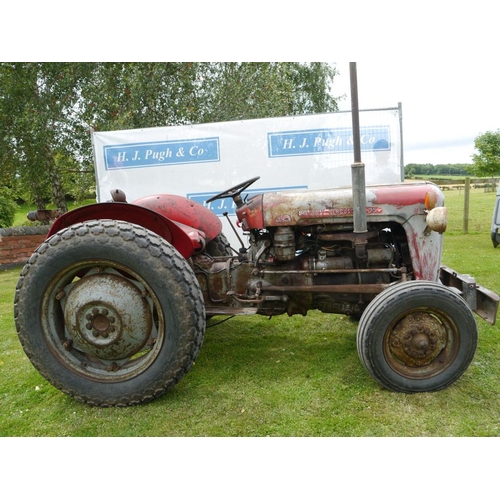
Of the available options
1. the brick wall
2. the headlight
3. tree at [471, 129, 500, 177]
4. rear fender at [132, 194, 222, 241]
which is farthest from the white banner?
tree at [471, 129, 500, 177]

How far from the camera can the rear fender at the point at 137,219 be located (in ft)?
8.88

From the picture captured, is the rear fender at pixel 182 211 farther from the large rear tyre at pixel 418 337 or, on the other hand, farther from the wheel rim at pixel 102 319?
the large rear tyre at pixel 418 337

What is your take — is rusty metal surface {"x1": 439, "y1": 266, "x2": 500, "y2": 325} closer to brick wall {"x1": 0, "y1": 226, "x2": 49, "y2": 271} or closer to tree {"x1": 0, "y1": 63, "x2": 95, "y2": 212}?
brick wall {"x1": 0, "y1": 226, "x2": 49, "y2": 271}

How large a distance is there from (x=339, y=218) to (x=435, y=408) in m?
1.30

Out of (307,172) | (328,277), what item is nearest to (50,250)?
(328,277)

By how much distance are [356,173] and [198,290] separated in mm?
1189

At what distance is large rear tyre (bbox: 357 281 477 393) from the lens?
250 centimetres

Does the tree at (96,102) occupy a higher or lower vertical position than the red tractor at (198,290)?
higher

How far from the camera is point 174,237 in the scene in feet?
9.08

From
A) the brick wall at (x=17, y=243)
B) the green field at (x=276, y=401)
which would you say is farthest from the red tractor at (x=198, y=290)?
the brick wall at (x=17, y=243)

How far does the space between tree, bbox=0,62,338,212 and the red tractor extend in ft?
19.2

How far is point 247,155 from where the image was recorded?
228 inches
